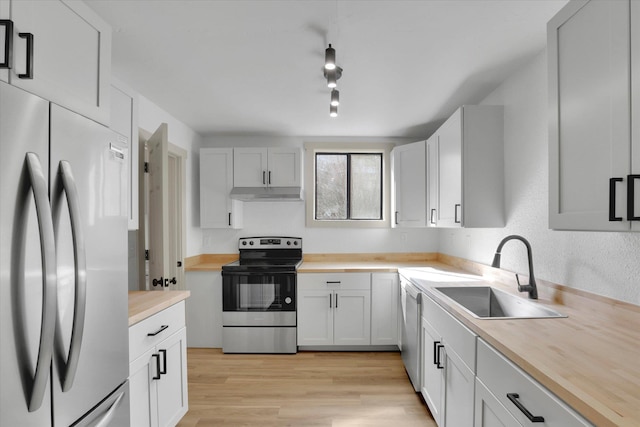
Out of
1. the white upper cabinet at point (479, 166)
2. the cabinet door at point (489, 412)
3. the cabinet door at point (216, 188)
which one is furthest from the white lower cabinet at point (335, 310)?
the cabinet door at point (489, 412)

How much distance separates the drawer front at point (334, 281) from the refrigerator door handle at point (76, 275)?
2281 millimetres

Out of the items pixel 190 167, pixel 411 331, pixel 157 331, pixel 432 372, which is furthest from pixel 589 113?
pixel 190 167

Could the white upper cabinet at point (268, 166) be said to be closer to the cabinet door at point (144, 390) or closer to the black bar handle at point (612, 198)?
the cabinet door at point (144, 390)

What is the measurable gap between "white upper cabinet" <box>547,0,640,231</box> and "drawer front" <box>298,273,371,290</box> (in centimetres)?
207

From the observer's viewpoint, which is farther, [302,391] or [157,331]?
[302,391]

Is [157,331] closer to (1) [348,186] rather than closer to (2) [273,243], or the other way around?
(2) [273,243]

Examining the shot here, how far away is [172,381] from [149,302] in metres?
0.53

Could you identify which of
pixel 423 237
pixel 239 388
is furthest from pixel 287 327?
pixel 423 237

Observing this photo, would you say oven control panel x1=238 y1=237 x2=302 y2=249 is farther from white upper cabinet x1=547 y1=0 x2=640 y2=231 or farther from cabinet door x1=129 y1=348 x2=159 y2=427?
white upper cabinet x1=547 y1=0 x2=640 y2=231

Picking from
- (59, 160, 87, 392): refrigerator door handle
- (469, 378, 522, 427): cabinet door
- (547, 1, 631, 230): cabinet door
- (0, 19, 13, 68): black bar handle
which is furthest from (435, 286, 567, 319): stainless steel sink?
(0, 19, 13, 68): black bar handle

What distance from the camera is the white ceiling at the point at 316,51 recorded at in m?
1.50

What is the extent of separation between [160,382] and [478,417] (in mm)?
1636

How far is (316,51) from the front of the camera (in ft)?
6.07

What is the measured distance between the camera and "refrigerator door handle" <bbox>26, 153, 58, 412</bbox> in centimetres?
87
